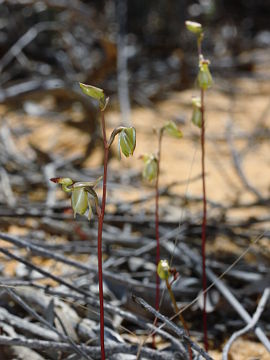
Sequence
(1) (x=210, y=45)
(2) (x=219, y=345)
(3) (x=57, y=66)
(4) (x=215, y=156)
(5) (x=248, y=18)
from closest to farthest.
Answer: (2) (x=219, y=345)
(4) (x=215, y=156)
(3) (x=57, y=66)
(1) (x=210, y=45)
(5) (x=248, y=18)

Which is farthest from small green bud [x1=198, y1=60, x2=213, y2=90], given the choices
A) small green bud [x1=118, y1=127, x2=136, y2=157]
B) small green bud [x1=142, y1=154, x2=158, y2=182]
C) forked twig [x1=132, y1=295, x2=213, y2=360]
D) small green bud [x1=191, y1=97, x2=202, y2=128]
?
forked twig [x1=132, y1=295, x2=213, y2=360]

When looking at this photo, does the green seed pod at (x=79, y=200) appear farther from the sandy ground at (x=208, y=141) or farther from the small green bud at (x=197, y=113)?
the sandy ground at (x=208, y=141)

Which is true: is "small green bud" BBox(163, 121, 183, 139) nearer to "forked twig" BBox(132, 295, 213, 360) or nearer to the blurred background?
the blurred background

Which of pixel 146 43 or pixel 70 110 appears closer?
pixel 70 110

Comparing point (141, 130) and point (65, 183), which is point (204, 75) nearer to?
point (65, 183)

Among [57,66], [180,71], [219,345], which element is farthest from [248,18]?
[219,345]

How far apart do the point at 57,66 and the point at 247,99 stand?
1467 mm

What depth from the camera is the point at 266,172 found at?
7.89 feet

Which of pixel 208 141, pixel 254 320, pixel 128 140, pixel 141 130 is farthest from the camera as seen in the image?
pixel 141 130

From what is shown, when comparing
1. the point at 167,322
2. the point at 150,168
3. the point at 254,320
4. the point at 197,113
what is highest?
the point at 197,113

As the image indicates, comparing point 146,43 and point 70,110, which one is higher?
point 146,43

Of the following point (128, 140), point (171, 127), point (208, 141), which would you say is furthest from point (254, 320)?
point (208, 141)

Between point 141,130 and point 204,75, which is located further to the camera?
point 141,130

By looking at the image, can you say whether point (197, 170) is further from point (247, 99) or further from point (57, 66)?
point (57, 66)
